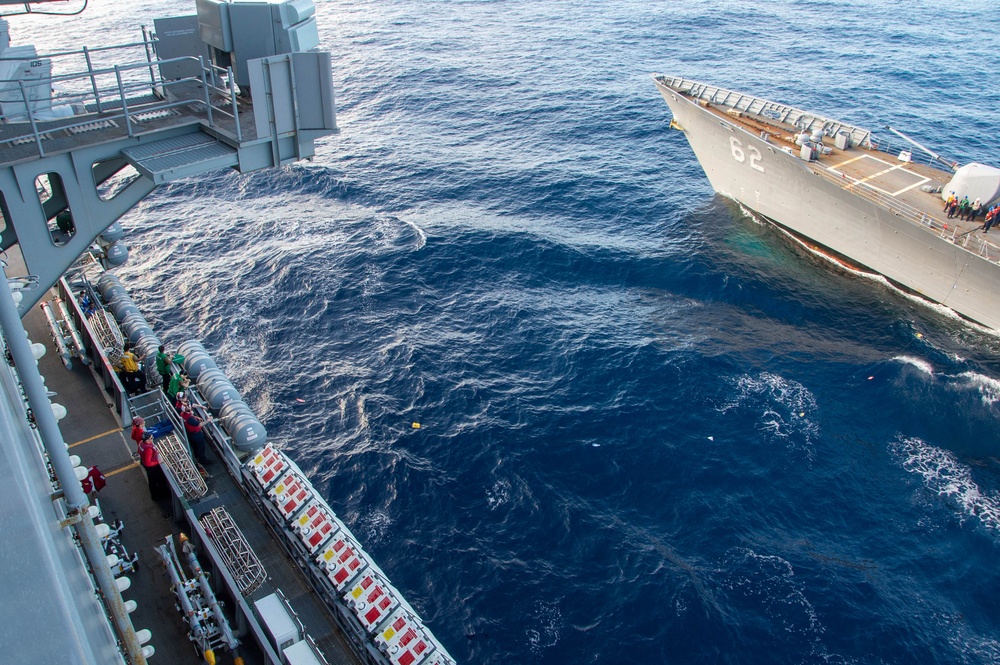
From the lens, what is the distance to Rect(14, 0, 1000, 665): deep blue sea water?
24969 millimetres

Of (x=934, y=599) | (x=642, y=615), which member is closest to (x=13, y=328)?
(x=642, y=615)

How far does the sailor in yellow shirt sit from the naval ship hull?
40.2m

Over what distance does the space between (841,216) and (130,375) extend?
41883 mm

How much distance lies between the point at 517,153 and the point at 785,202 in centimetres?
1981

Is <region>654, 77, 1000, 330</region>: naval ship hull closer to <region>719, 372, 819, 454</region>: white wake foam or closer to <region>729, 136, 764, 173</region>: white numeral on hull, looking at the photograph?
<region>729, 136, 764, 173</region>: white numeral on hull

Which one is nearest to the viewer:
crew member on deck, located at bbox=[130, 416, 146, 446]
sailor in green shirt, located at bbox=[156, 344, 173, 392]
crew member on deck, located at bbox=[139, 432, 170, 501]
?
crew member on deck, located at bbox=[139, 432, 170, 501]

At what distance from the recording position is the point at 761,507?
2861 centimetres

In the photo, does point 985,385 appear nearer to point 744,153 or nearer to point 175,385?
point 744,153

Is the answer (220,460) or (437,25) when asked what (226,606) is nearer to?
(220,460)

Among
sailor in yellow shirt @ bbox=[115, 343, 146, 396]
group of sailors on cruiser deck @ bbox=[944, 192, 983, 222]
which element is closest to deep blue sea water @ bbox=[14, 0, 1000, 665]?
group of sailors on cruiser deck @ bbox=[944, 192, 983, 222]

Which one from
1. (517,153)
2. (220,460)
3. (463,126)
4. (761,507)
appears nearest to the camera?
(220,460)

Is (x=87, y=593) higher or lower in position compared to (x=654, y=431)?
higher

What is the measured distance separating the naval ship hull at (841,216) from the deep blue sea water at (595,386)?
1.71 meters

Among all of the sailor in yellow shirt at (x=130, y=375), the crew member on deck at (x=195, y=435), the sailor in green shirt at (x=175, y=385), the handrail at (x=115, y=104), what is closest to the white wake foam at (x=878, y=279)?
the handrail at (x=115, y=104)
